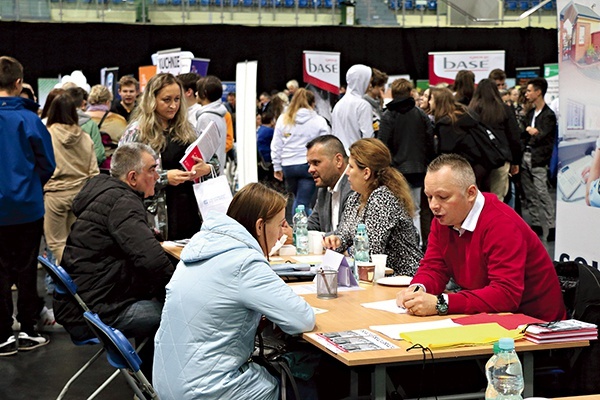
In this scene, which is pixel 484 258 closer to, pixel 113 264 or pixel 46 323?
pixel 113 264

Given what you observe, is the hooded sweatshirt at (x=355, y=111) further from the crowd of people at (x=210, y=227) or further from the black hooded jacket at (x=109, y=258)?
the black hooded jacket at (x=109, y=258)

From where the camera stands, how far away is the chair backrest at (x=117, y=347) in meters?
2.75

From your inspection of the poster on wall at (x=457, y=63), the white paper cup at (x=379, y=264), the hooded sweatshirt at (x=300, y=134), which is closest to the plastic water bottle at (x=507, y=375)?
the white paper cup at (x=379, y=264)

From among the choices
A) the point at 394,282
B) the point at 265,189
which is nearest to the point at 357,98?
the point at 394,282

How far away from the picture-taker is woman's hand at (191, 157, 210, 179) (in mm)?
4871

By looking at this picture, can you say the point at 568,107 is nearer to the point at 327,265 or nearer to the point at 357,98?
the point at 327,265

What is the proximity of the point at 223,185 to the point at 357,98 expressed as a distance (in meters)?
3.18

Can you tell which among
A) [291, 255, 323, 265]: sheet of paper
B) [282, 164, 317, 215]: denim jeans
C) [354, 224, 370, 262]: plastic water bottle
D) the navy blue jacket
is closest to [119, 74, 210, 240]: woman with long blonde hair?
the navy blue jacket

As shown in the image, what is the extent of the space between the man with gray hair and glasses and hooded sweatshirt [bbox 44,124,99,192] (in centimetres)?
235

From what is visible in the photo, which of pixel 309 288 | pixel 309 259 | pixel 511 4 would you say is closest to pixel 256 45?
pixel 511 4

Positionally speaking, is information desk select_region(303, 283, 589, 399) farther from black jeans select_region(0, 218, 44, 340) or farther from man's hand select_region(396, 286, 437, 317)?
black jeans select_region(0, 218, 44, 340)

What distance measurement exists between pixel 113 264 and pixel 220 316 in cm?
131

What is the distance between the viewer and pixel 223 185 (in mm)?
4836

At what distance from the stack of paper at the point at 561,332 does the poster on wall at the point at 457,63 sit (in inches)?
358
